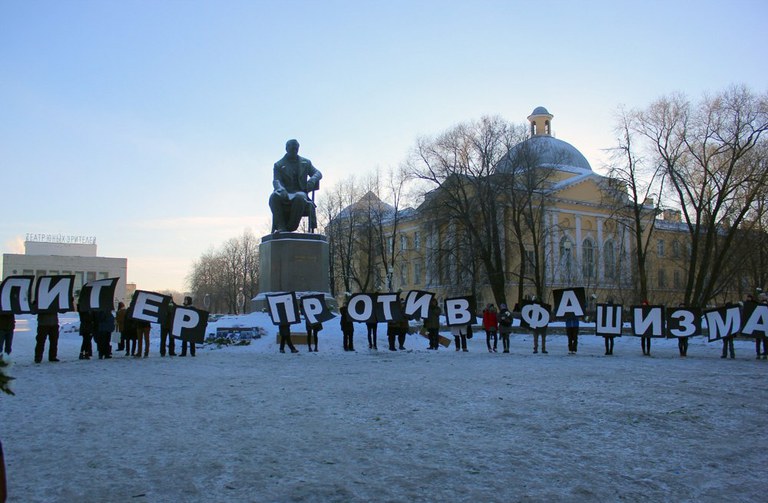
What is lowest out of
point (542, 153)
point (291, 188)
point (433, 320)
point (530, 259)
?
point (433, 320)

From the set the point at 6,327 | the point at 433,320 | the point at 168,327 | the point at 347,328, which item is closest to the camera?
the point at 6,327

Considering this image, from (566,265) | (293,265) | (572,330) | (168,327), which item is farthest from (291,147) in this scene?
(566,265)

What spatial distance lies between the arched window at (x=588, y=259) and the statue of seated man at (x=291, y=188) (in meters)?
36.2

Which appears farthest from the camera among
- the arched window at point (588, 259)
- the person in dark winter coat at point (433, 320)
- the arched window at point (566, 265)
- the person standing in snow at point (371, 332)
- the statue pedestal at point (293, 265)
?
the arched window at point (588, 259)

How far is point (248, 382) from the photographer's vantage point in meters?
12.4

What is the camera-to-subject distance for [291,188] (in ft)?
92.5

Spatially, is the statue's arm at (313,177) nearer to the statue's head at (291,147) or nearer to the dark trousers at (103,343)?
the statue's head at (291,147)

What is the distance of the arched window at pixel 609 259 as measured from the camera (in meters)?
58.0

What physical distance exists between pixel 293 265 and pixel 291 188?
363 cm

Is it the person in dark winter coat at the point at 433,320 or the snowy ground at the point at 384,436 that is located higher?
the person in dark winter coat at the point at 433,320

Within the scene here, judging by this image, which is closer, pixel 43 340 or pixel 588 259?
pixel 43 340

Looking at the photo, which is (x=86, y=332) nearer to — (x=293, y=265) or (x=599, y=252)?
(x=293, y=265)

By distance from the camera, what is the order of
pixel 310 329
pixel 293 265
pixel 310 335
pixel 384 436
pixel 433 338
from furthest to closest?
pixel 293 265
pixel 433 338
pixel 310 335
pixel 310 329
pixel 384 436

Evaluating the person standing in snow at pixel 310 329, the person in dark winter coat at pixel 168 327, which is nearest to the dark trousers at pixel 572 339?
the person standing in snow at pixel 310 329
